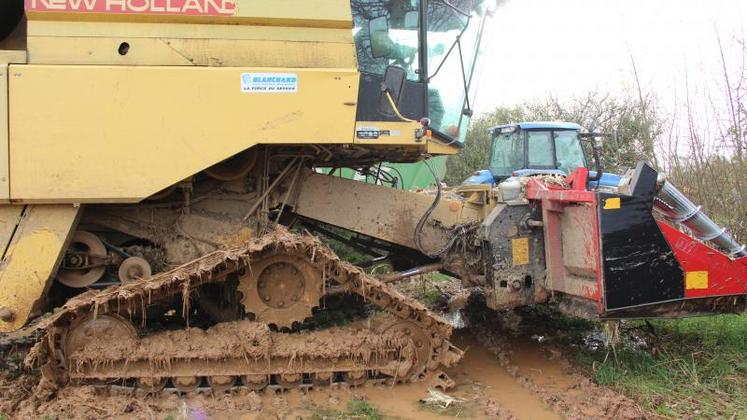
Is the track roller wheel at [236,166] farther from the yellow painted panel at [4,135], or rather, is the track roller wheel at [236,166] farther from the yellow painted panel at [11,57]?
the yellow painted panel at [11,57]

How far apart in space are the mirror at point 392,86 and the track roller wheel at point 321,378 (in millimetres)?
1778

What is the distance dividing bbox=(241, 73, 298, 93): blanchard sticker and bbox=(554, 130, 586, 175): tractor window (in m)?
7.62

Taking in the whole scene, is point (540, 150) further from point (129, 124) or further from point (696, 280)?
point (129, 124)

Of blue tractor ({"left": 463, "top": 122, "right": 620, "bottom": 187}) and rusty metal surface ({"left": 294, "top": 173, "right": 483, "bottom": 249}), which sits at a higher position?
blue tractor ({"left": 463, "top": 122, "right": 620, "bottom": 187})

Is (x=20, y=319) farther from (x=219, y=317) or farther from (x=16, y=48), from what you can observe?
(x=16, y=48)

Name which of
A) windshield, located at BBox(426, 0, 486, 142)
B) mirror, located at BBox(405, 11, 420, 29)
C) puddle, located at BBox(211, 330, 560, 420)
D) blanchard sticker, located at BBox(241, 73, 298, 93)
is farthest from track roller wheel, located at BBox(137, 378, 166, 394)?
mirror, located at BBox(405, 11, 420, 29)

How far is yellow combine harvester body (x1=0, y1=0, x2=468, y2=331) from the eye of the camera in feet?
12.5

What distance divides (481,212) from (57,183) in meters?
3.02

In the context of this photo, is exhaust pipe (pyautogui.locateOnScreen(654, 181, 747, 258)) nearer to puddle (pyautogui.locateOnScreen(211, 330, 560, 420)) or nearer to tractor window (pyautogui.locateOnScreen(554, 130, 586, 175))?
puddle (pyautogui.locateOnScreen(211, 330, 560, 420))

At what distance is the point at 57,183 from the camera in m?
3.83

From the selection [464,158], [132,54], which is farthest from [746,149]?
[464,158]

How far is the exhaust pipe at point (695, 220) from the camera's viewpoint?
4.22m

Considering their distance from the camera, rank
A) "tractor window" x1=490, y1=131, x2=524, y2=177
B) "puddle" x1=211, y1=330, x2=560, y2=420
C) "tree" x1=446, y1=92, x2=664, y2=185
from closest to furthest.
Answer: "puddle" x1=211, y1=330, x2=560, y2=420, "tractor window" x1=490, y1=131, x2=524, y2=177, "tree" x1=446, y1=92, x2=664, y2=185

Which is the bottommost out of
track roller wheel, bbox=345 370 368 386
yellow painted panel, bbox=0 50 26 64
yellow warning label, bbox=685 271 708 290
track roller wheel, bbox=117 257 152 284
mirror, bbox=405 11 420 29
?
track roller wheel, bbox=345 370 368 386
